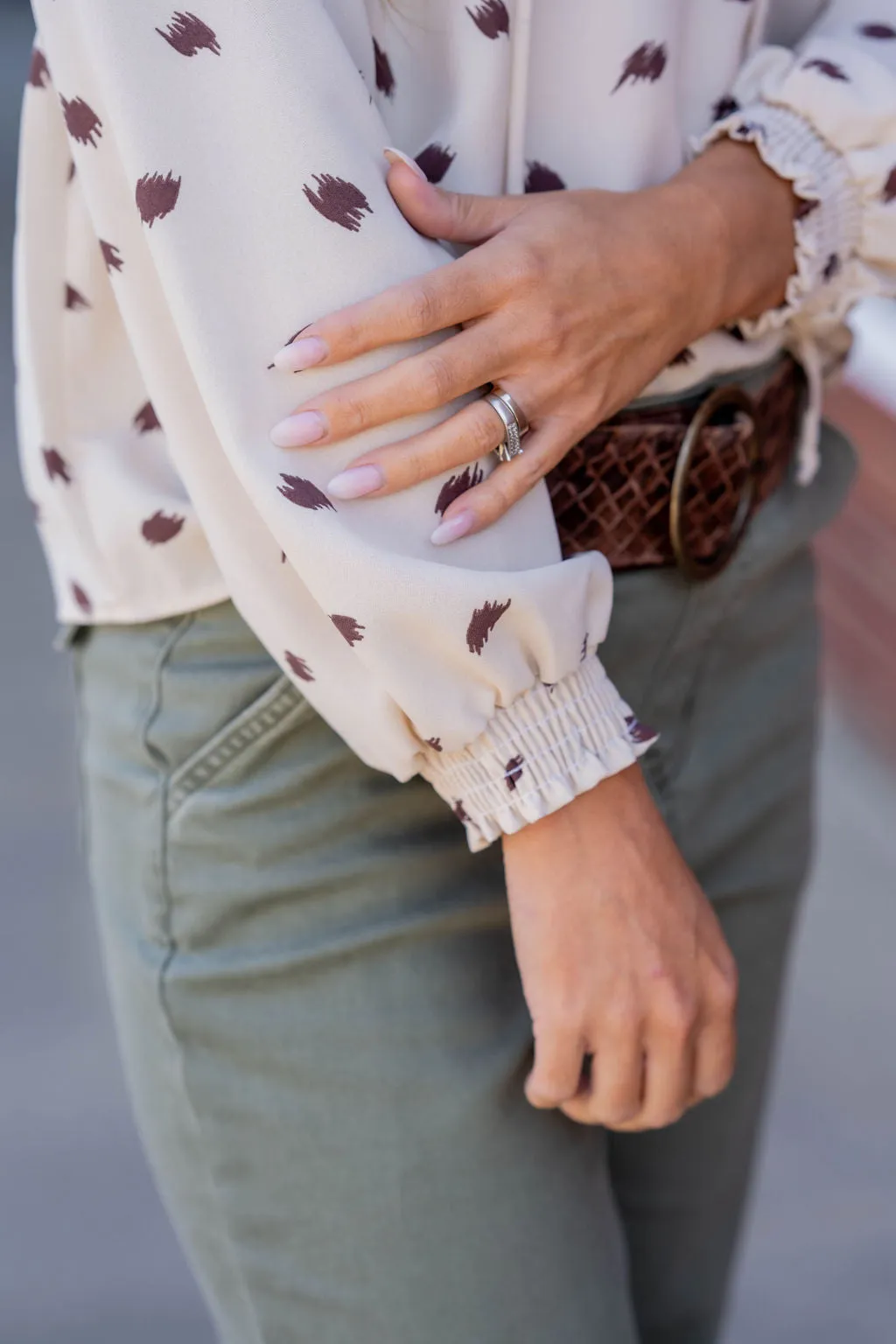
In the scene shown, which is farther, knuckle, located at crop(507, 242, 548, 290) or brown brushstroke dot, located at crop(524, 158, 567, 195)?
brown brushstroke dot, located at crop(524, 158, 567, 195)

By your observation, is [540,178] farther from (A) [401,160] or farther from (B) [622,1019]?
(B) [622,1019]

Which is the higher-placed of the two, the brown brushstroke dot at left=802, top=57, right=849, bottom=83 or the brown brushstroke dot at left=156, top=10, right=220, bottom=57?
the brown brushstroke dot at left=156, top=10, right=220, bottom=57

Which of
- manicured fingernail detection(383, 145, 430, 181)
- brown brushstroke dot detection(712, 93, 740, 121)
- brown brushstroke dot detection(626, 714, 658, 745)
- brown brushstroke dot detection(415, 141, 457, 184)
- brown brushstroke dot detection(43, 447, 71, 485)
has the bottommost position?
brown brushstroke dot detection(626, 714, 658, 745)

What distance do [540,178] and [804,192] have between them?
0.58 feet

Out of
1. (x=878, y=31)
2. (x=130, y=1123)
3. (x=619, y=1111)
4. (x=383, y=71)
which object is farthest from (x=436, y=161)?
(x=130, y=1123)

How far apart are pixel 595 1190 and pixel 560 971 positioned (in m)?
0.23

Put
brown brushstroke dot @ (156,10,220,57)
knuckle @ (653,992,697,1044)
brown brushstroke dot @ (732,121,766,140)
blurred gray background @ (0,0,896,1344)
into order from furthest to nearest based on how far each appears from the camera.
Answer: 1. blurred gray background @ (0,0,896,1344)
2. brown brushstroke dot @ (732,121,766,140)
3. knuckle @ (653,992,697,1044)
4. brown brushstroke dot @ (156,10,220,57)

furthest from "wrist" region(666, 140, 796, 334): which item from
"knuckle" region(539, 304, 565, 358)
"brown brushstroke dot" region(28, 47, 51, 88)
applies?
"brown brushstroke dot" region(28, 47, 51, 88)

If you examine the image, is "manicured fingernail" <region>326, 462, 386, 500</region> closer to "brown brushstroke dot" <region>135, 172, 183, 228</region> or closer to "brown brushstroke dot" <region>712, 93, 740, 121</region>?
"brown brushstroke dot" <region>135, 172, 183, 228</region>

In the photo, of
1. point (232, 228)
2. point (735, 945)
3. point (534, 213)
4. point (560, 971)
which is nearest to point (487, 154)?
point (534, 213)

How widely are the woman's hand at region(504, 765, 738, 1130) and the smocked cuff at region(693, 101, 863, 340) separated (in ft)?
1.10

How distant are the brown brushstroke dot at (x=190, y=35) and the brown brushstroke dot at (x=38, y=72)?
0.14 meters

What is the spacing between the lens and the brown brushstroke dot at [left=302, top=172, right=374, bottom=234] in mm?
651

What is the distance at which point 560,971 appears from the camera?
729 mm
